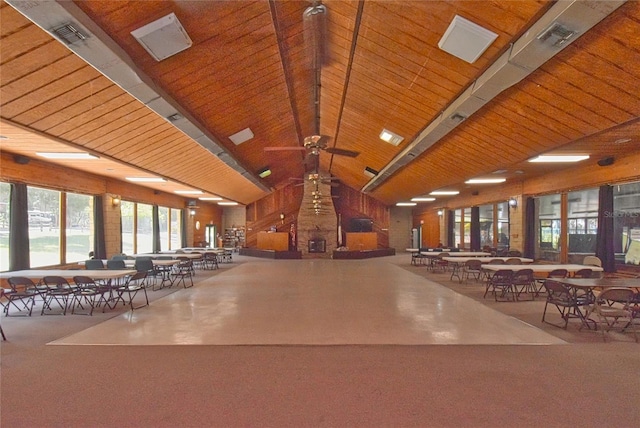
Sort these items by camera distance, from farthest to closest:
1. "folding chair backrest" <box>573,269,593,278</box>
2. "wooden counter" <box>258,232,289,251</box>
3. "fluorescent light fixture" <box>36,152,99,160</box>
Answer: "wooden counter" <box>258,232,289,251</box> → "fluorescent light fixture" <box>36,152,99,160</box> → "folding chair backrest" <box>573,269,593,278</box>

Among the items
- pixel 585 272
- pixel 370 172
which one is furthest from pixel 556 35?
pixel 370 172

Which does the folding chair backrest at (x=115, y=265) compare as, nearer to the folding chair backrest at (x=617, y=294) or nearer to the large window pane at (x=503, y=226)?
the folding chair backrest at (x=617, y=294)

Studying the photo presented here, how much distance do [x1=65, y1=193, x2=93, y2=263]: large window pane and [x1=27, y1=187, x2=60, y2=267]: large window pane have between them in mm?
372

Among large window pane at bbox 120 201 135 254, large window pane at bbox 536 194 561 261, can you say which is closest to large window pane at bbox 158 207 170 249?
large window pane at bbox 120 201 135 254

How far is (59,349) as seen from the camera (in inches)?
170

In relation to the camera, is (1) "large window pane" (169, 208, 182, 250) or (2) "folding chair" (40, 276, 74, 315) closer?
(2) "folding chair" (40, 276, 74, 315)

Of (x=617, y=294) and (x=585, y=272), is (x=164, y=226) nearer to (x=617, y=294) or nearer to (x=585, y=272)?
(x=585, y=272)

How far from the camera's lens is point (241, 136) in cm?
885

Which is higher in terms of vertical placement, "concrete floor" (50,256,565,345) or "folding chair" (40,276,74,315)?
"folding chair" (40,276,74,315)

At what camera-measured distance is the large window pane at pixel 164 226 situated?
16297 mm

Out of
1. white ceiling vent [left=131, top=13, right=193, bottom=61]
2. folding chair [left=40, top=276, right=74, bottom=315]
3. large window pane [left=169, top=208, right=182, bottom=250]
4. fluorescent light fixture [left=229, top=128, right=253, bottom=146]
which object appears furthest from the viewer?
large window pane [left=169, top=208, right=182, bottom=250]

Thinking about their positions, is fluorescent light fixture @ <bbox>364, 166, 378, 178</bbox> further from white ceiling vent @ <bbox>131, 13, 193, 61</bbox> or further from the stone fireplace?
white ceiling vent @ <bbox>131, 13, 193, 61</bbox>

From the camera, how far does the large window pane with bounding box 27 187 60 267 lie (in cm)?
852

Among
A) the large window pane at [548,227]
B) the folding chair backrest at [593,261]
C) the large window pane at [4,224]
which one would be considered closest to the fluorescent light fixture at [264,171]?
the large window pane at [4,224]
